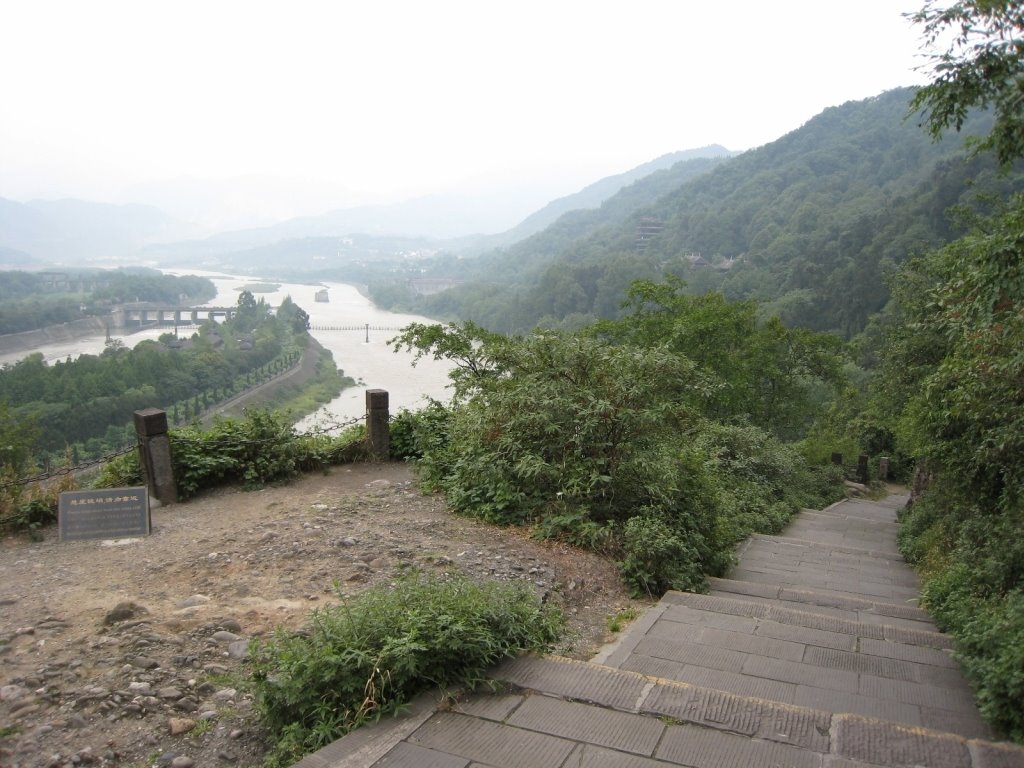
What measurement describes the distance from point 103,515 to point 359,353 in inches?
2309

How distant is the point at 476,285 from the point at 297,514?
91066 millimetres

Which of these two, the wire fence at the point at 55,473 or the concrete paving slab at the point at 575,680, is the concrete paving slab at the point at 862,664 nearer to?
the concrete paving slab at the point at 575,680

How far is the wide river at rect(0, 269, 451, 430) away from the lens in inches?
1607

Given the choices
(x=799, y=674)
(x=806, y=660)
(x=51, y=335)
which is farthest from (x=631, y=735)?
(x=51, y=335)

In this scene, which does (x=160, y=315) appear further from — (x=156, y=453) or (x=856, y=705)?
(x=856, y=705)

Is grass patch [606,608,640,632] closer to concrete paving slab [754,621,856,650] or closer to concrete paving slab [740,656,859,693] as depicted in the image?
concrete paving slab [754,621,856,650]

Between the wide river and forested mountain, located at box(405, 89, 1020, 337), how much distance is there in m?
9.52

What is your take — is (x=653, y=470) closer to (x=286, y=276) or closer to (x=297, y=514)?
(x=297, y=514)

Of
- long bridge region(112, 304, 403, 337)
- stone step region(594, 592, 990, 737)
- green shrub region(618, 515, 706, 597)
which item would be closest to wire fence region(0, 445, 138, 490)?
green shrub region(618, 515, 706, 597)

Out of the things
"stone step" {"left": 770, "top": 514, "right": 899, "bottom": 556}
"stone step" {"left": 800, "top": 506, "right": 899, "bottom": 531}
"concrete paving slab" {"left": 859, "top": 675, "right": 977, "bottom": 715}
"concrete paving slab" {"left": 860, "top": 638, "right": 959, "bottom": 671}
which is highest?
"concrete paving slab" {"left": 859, "top": 675, "right": 977, "bottom": 715}

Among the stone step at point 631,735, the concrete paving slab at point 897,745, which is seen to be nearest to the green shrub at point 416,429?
the stone step at point 631,735

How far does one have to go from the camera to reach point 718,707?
270 cm

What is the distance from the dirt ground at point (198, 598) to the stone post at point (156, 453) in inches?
9.4

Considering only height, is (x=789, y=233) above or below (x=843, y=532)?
above
